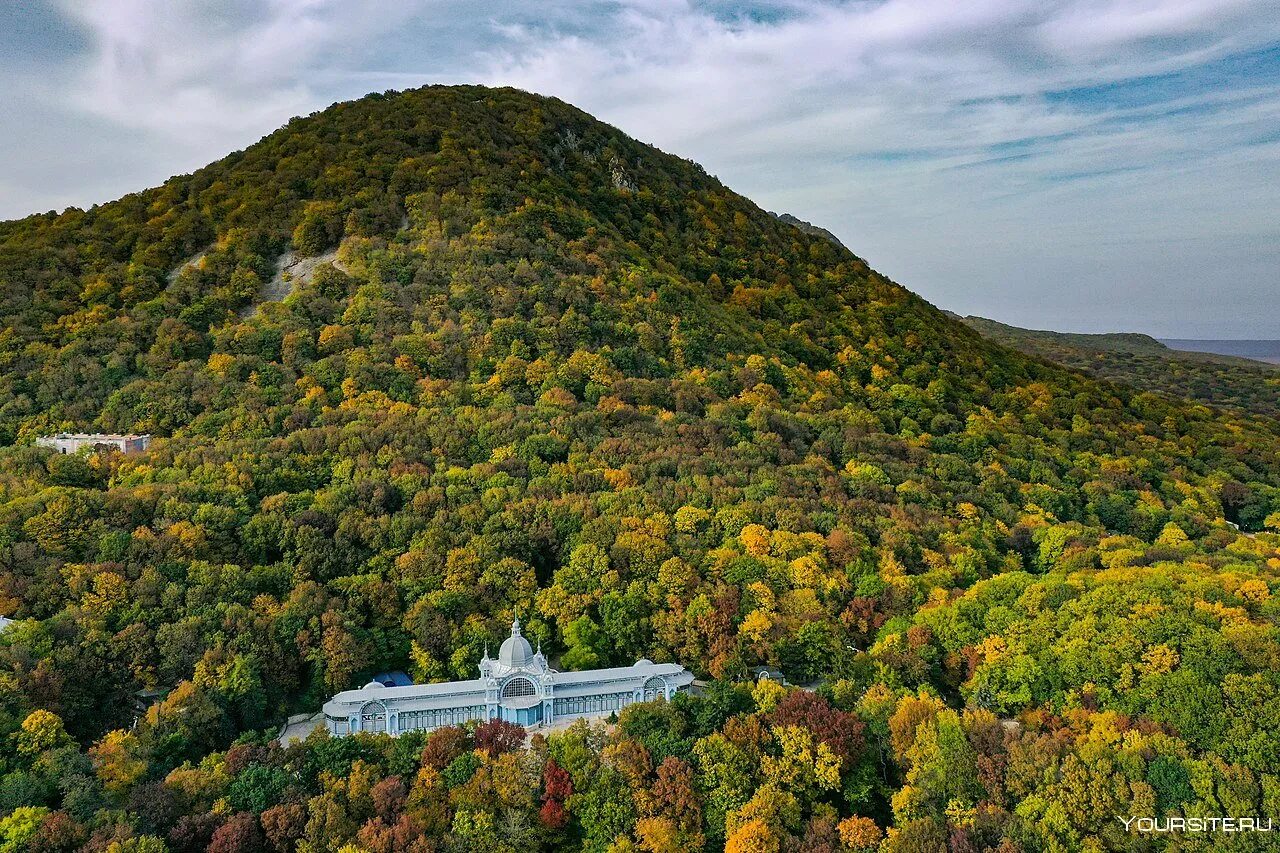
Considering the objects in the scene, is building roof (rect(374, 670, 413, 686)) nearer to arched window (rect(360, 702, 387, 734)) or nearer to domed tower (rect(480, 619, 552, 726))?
arched window (rect(360, 702, 387, 734))

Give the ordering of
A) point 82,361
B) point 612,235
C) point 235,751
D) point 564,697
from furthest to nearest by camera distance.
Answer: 1. point 612,235
2. point 82,361
3. point 564,697
4. point 235,751

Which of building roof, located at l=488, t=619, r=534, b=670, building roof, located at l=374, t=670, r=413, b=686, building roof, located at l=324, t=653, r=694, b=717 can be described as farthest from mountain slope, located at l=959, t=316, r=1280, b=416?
building roof, located at l=374, t=670, r=413, b=686

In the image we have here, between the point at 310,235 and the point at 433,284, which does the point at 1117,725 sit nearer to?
the point at 433,284

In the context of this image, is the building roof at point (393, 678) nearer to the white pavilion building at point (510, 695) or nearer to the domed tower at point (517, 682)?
the white pavilion building at point (510, 695)

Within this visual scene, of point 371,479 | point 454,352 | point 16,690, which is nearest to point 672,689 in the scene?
point 371,479

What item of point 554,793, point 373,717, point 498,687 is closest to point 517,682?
point 498,687

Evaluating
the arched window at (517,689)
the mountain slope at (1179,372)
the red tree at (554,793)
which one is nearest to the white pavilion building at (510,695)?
the arched window at (517,689)
